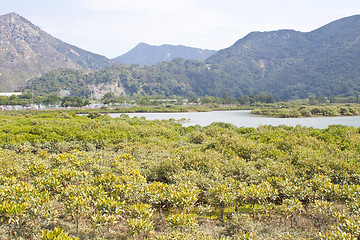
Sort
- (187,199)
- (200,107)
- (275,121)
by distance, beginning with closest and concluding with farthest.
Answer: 1. (187,199)
2. (275,121)
3. (200,107)

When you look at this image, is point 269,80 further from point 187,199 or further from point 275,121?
point 187,199

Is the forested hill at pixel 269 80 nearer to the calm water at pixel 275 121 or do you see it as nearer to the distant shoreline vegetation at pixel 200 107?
the distant shoreline vegetation at pixel 200 107

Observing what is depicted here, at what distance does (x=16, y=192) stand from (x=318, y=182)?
347 inches

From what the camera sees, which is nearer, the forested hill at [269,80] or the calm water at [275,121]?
the calm water at [275,121]

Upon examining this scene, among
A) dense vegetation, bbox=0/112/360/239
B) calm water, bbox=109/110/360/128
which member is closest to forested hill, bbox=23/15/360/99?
calm water, bbox=109/110/360/128

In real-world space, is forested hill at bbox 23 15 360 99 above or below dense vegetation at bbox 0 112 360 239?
above

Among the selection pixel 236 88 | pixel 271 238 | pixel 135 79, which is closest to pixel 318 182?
pixel 271 238

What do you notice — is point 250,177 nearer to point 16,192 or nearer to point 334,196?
point 334,196

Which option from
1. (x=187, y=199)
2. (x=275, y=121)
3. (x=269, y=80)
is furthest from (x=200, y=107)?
(x=269, y=80)

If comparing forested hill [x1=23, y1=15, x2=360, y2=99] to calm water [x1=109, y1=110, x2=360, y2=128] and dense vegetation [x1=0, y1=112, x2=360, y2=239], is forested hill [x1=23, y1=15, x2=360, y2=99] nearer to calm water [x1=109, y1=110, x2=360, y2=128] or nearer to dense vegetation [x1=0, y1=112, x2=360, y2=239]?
calm water [x1=109, y1=110, x2=360, y2=128]

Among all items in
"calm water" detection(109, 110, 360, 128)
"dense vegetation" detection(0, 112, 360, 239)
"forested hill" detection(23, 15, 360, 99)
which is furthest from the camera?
"forested hill" detection(23, 15, 360, 99)

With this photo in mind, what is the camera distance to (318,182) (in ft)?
27.5

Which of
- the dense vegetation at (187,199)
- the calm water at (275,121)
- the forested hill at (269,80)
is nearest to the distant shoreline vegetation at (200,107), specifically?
the calm water at (275,121)

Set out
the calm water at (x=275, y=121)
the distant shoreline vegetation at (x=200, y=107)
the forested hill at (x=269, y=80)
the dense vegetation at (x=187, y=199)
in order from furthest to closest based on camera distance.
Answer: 1. the forested hill at (x=269, y=80)
2. the distant shoreline vegetation at (x=200, y=107)
3. the calm water at (x=275, y=121)
4. the dense vegetation at (x=187, y=199)
